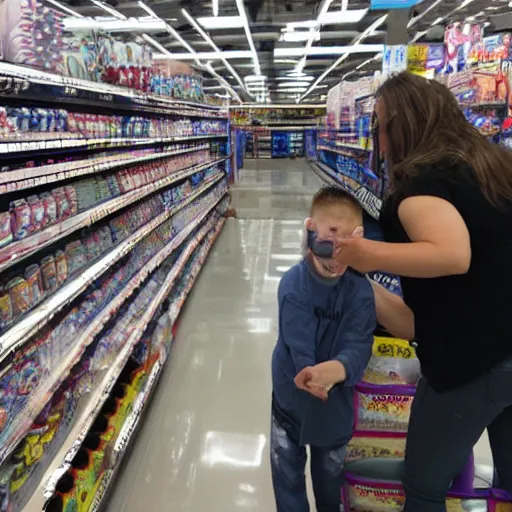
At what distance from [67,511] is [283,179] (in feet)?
49.3

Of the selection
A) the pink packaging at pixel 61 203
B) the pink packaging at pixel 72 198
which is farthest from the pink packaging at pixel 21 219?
the pink packaging at pixel 72 198

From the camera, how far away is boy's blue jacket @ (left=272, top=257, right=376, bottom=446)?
1332mm

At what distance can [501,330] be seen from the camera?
1167 mm

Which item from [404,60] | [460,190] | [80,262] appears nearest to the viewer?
[460,190]

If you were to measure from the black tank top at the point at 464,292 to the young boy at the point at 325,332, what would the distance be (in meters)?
0.13

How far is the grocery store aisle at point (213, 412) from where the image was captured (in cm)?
218

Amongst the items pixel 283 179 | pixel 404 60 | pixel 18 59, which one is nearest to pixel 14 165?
pixel 18 59

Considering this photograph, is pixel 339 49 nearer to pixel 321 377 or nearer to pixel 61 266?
pixel 61 266

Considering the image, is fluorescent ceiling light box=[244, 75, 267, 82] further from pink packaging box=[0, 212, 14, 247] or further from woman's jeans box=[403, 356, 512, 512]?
woman's jeans box=[403, 356, 512, 512]

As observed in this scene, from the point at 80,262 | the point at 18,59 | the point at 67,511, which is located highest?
the point at 18,59

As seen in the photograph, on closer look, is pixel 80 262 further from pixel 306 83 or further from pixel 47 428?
pixel 306 83

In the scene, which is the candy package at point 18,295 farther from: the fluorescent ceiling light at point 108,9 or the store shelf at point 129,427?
the fluorescent ceiling light at point 108,9

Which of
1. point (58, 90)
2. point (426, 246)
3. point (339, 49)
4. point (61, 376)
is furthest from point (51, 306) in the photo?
point (339, 49)

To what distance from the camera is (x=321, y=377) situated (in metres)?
1.25
